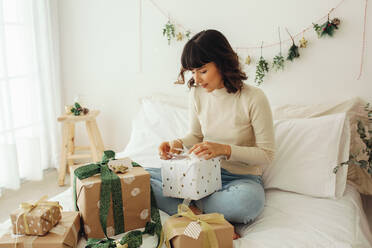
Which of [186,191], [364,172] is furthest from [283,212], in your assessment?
[364,172]

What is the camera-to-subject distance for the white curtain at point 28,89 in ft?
7.57

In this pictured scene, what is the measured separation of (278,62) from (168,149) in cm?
91

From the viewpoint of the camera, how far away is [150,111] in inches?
88.9

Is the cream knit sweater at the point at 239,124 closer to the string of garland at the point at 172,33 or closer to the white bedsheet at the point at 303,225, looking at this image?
the white bedsheet at the point at 303,225

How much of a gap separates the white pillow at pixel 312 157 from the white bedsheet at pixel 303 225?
0.05 meters

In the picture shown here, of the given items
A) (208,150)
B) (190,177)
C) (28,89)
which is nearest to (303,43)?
(208,150)

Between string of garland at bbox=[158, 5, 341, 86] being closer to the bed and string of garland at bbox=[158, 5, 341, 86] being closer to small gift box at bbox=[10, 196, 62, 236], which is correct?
the bed

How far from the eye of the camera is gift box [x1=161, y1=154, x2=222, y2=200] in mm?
1308

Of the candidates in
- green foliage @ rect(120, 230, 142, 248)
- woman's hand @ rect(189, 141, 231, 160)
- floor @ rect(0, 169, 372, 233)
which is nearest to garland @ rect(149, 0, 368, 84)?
woman's hand @ rect(189, 141, 231, 160)

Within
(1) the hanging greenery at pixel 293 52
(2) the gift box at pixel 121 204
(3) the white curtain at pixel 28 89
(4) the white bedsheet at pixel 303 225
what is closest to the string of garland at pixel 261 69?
(1) the hanging greenery at pixel 293 52

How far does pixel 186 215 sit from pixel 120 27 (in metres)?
1.76

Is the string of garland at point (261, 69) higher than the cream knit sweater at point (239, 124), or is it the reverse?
the string of garland at point (261, 69)

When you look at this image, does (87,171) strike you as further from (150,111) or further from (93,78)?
(93,78)

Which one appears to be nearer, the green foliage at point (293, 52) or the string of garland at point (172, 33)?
the green foliage at point (293, 52)
